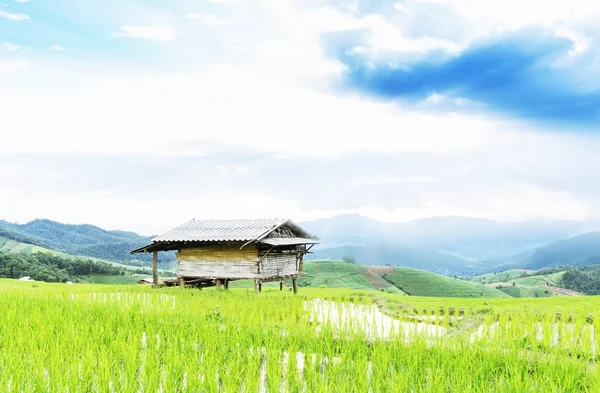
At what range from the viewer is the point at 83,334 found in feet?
26.6

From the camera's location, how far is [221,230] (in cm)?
2231

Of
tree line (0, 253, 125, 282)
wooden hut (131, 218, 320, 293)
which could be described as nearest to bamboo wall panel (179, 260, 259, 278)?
wooden hut (131, 218, 320, 293)

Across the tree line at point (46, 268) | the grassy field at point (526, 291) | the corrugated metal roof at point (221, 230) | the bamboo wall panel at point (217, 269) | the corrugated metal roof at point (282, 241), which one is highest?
the corrugated metal roof at point (221, 230)

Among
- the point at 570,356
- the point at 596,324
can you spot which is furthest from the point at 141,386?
the point at 596,324

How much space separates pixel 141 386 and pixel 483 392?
12.8 feet

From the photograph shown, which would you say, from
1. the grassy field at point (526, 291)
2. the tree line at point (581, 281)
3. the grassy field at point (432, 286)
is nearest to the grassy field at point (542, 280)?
the tree line at point (581, 281)

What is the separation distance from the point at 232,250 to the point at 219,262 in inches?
37.3

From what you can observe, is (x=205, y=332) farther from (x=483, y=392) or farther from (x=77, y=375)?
(x=483, y=392)

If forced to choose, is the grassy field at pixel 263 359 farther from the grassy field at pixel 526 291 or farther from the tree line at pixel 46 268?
the grassy field at pixel 526 291

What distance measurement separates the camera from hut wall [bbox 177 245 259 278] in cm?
2111

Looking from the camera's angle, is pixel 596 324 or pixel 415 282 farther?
pixel 415 282

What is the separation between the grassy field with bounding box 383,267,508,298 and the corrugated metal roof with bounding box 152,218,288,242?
62310 mm

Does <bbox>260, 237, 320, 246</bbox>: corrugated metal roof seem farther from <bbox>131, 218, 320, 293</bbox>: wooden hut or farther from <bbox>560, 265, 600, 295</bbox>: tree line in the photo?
<bbox>560, 265, 600, 295</bbox>: tree line

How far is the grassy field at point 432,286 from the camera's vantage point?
81.3m
